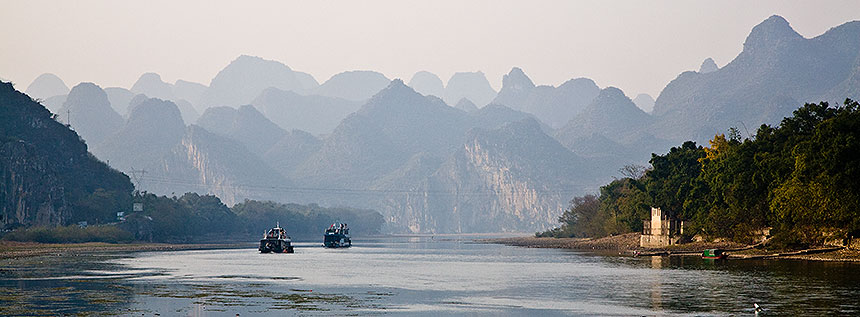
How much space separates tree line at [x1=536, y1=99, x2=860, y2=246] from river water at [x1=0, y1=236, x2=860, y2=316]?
7009mm

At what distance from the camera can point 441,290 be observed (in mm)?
86312

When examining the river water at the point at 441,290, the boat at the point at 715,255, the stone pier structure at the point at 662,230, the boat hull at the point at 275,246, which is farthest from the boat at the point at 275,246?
the boat at the point at 715,255

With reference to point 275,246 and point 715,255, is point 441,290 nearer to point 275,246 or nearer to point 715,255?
point 715,255

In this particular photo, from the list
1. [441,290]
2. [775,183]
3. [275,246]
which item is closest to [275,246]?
[275,246]

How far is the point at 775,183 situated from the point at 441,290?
2229 inches

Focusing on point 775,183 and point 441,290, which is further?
point 775,183

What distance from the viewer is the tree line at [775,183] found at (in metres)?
110

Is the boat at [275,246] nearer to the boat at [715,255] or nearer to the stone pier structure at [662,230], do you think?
the stone pier structure at [662,230]

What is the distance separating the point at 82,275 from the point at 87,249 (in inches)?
3526

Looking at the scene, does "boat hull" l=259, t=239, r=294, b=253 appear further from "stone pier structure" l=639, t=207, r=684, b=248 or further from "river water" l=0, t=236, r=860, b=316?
"river water" l=0, t=236, r=860, b=316

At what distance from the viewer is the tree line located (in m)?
110

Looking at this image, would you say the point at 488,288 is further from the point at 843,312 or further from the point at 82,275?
the point at 82,275

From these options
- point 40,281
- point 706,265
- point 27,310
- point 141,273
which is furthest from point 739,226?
point 27,310

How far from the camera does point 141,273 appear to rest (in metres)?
109
